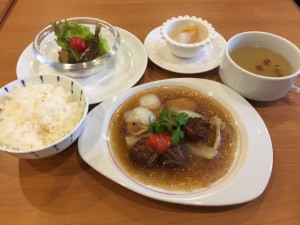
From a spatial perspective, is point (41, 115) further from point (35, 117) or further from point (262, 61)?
point (262, 61)

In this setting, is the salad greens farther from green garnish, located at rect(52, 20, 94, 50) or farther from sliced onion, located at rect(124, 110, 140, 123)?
sliced onion, located at rect(124, 110, 140, 123)

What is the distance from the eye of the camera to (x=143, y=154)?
115 cm

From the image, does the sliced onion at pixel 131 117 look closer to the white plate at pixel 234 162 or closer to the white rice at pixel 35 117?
the white plate at pixel 234 162

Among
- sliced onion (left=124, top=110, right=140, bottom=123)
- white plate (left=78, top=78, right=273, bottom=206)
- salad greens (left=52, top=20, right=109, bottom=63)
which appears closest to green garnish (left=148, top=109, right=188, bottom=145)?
sliced onion (left=124, top=110, right=140, bottom=123)

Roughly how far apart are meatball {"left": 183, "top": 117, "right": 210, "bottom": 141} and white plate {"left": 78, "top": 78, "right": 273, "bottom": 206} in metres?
0.19

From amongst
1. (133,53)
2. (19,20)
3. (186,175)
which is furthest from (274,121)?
(19,20)

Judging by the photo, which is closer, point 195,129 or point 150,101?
point 195,129

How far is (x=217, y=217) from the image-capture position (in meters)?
1.06

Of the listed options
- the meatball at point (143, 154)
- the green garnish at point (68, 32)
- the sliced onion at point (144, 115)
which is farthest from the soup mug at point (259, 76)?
the green garnish at point (68, 32)

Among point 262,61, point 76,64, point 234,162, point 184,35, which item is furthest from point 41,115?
point 262,61

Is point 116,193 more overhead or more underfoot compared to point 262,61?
more underfoot

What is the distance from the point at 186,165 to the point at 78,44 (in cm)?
95

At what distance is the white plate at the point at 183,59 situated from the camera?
164 cm

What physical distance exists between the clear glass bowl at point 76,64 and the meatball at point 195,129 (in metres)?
0.65
